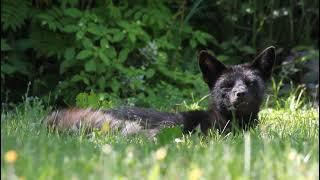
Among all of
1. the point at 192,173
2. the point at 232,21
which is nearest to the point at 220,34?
the point at 232,21

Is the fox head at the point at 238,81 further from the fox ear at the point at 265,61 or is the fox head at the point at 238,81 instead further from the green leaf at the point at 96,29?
the green leaf at the point at 96,29

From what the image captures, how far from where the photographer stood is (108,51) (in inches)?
350

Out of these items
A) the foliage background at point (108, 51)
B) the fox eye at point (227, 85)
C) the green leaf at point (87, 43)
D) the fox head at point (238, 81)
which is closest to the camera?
the fox head at point (238, 81)

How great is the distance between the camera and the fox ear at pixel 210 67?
6699 millimetres

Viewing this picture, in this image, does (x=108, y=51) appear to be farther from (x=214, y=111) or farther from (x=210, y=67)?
(x=214, y=111)

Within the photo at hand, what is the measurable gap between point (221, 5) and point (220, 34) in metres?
0.53

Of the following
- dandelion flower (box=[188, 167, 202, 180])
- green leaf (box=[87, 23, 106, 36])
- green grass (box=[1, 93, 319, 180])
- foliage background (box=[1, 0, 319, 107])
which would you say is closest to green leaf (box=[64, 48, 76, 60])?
foliage background (box=[1, 0, 319, 107])

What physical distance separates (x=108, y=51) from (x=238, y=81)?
274 centimetres

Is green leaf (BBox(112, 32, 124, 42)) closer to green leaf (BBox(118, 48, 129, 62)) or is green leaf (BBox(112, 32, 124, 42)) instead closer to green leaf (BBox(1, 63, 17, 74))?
green leaf (BBox(118, 48, 129, 62))

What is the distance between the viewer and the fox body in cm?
627

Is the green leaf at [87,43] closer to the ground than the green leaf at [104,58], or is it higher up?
higher up

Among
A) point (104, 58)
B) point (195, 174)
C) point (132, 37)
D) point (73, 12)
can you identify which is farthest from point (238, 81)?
point (195, 174)

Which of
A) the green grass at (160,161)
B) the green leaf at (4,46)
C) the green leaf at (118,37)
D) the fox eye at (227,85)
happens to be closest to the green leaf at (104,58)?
the green leaf at (118,37)

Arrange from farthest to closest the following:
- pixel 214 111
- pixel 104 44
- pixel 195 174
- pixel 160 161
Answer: pixel 104 44, pixel 214 111, pixel 160 161, pixel 195 174
